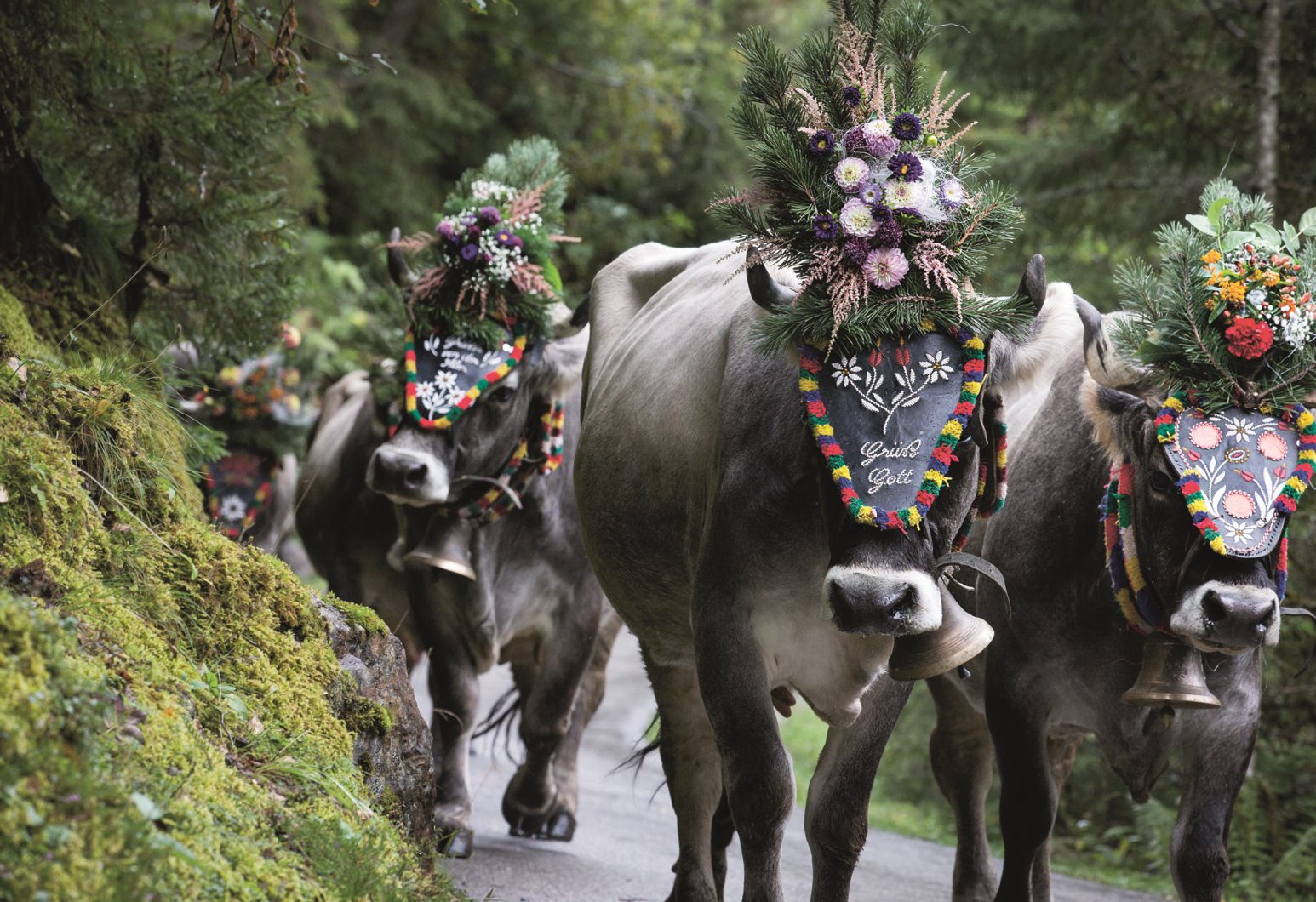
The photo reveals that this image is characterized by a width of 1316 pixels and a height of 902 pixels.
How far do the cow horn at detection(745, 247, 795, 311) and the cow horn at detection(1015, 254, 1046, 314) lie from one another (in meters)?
0.71

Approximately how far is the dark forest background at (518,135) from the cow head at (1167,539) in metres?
1.59

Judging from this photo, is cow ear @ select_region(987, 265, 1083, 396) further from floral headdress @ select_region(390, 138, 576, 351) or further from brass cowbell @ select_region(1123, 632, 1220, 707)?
floral headdress @ select_region(390, 138, 576, 351)

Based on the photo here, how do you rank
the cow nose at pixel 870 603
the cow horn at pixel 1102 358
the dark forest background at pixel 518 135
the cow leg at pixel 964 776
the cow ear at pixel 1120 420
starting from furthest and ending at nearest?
the cow leg at pixel 964 776 < the dark forest background at pixel 518 135 < the cow horn at pixel 1102 358 < the cow ear at pixel 1120 420 < the cow nose at pixel 870 603

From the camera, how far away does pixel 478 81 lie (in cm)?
2250

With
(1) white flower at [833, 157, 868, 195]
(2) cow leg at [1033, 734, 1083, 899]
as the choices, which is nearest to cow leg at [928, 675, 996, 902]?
(2) cow leg at [1033, 734, 1083, 899]

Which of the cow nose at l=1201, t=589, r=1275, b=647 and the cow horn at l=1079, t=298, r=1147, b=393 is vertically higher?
the cow horn at l=1079, t=298, r=1147, b=393

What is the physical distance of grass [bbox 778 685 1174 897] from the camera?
9.55 meters

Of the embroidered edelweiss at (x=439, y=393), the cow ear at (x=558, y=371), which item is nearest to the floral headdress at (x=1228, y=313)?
the cow ear at (x=558, y=371)

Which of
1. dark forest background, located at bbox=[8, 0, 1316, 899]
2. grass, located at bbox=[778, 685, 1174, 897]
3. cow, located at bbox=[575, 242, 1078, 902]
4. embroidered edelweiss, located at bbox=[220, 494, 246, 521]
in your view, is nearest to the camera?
cow, located at bbox=[575, 242, 1078, 902]

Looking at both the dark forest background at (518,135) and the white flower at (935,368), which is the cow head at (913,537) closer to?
the white flower at (935,368)

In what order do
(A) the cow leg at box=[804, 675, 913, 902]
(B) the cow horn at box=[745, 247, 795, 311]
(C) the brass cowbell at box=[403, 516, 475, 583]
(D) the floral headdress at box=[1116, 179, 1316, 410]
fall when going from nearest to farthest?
(B) the cow horn at box=[745, 247, 795, 311] → (A) the cow leg at box=[804, 675, 913, 902] → (D) the floral headdress at box=[1116, 179, 1316, 410] → (C) the brass cowbell at box=[403, 516, 475, 583]

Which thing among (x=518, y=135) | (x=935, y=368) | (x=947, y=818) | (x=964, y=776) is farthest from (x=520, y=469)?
(x=518, y=135)

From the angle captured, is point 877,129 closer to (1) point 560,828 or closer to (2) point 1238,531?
(2) point 1238,531

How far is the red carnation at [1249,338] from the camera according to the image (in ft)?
17.0
